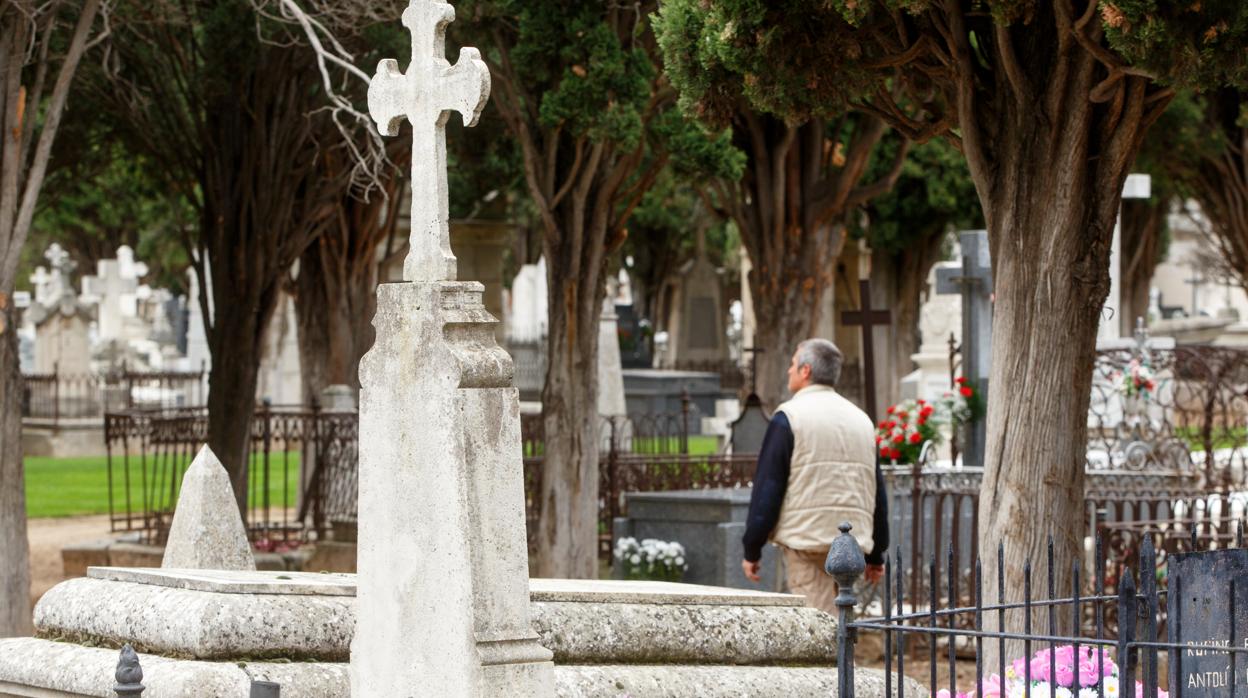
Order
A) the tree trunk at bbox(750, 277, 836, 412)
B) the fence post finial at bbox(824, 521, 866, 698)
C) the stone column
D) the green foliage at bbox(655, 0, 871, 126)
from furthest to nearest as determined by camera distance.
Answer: the tree trunk at bbox(750, 277, 836, 412) → the green foliage at bbox(655, 0, 871, 126) → the stone column → the fence post finial at bbox(824, 521, 866, 698)

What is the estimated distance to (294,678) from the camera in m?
6.05

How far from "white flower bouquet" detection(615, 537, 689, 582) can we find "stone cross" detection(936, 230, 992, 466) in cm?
359

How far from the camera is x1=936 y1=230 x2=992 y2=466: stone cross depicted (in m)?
15.6

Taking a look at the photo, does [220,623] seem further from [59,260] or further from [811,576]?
[59,260]

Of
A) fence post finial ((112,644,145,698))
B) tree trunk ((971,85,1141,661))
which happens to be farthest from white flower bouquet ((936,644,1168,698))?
fence post finial ((112,644,145,698))

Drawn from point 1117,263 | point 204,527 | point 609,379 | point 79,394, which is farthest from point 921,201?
point 204,527

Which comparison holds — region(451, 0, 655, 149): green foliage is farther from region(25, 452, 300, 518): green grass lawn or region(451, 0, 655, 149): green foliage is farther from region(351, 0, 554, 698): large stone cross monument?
region(25, 452, 300, 518): green grass lawn

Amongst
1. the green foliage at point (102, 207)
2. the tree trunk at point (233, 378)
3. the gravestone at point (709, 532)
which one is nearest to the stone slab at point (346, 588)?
the gravestone at point (709, 532)

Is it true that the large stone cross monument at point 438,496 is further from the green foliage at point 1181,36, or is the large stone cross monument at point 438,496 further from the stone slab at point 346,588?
the green foliage at point 1181,36

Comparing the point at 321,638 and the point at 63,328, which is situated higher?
the point at 63,328

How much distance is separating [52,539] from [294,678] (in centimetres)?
1472

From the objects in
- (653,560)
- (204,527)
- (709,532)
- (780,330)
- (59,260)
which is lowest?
(653,560)

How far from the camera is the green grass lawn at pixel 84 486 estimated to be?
2308 centimetres

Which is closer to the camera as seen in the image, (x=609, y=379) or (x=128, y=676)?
(x=128, y=676)
